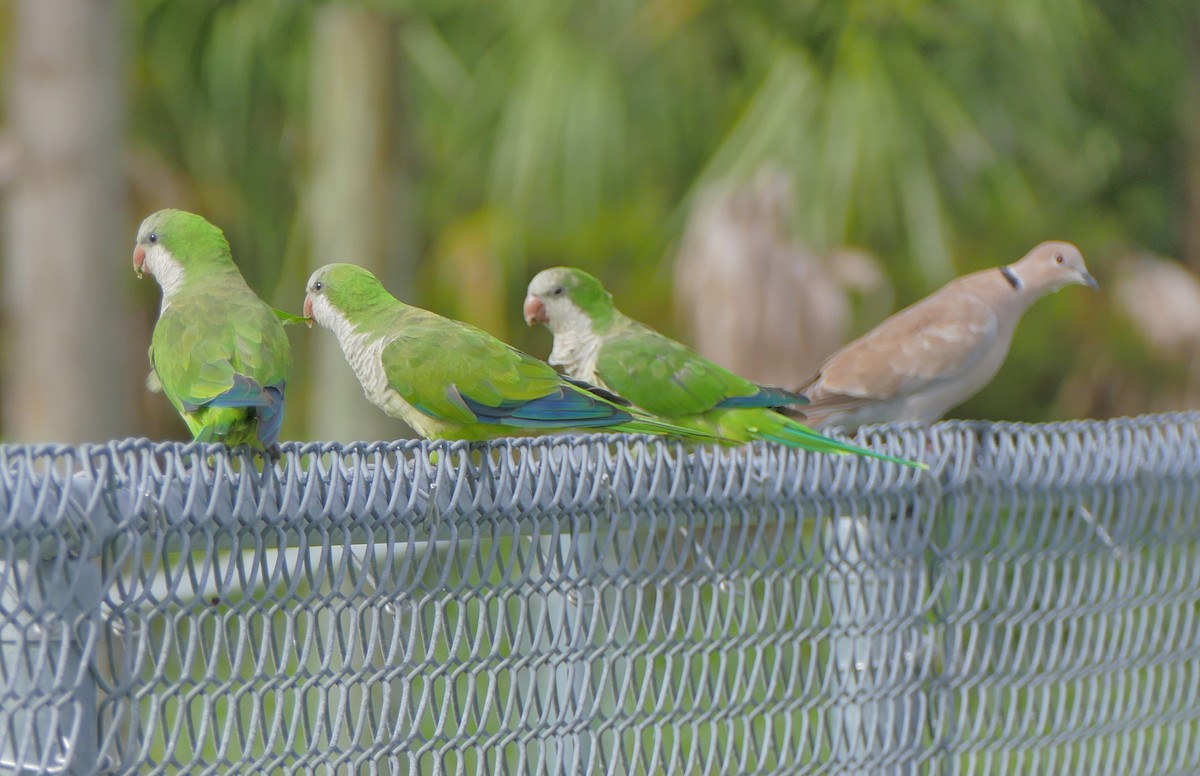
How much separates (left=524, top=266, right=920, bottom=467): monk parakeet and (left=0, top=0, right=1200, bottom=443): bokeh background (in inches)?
113

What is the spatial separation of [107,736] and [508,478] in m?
0.56

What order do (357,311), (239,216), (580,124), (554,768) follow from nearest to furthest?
1. (554,768)
2. (357,311)
3. (580,124)
4. (239,216)

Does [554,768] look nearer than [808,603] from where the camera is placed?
Yes

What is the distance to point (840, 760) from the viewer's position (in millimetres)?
1991

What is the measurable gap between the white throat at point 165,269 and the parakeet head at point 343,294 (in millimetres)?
220

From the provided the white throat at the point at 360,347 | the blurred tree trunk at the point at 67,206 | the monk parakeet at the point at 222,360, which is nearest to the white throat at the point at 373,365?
the white throat at the point at 360,347

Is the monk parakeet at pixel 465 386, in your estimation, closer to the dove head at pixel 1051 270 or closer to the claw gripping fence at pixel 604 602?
the claw gripping fence at pixel 604 602

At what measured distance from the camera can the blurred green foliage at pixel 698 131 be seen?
6.88 metres

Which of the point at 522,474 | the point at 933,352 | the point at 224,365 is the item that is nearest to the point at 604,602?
the point at 522,474

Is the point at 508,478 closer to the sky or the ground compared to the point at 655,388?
closer to the ground

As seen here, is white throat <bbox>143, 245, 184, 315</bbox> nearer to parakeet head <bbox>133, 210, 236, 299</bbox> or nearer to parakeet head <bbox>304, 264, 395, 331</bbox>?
parakeet head <bbox>133, 210, 236, 299</bbox>

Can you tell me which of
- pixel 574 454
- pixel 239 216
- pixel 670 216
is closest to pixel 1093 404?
pixel 670 216

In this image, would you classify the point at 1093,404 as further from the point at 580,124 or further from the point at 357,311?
the point at 357,311

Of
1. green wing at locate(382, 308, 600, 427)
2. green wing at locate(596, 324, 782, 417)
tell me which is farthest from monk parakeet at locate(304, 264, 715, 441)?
green wing at locate(596, 324, 782, 417)
